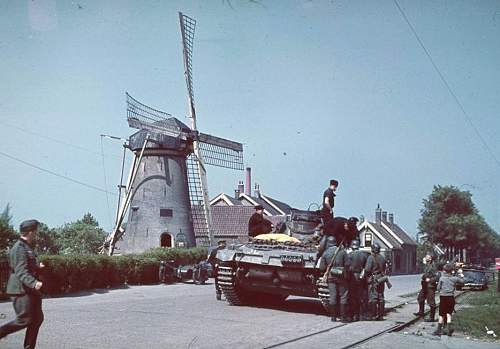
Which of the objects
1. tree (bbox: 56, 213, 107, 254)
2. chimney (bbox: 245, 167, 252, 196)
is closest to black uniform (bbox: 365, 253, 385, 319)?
chimney (bbox: 245, 167, 252, 196)

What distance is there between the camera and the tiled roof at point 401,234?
77637 millimetres

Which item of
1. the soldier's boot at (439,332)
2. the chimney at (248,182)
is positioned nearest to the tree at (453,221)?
the chimney at (248,182)

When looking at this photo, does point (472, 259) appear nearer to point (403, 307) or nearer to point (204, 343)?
point (403, 307)

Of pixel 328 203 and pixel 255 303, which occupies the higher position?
pixel 328 203

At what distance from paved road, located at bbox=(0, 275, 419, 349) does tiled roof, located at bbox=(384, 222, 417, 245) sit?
2436 inches

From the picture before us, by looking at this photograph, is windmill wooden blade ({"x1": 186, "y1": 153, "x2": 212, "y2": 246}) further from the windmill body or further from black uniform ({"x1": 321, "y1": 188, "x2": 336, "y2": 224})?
black uniform ({"x1": 321, "y1": 188, "x2": 336, "y2": 224})

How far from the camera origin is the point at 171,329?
11117mm

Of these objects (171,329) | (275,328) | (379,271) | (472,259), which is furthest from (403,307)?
(472,259)

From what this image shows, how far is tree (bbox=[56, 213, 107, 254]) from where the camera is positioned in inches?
3701

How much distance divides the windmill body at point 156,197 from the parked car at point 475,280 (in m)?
15.9

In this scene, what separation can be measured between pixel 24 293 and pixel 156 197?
98.5 feet

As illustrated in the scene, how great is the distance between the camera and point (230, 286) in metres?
16.0

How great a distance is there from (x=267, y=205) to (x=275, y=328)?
184 feet

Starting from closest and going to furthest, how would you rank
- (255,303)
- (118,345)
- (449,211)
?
(118,345), (255,303), (449,211)
